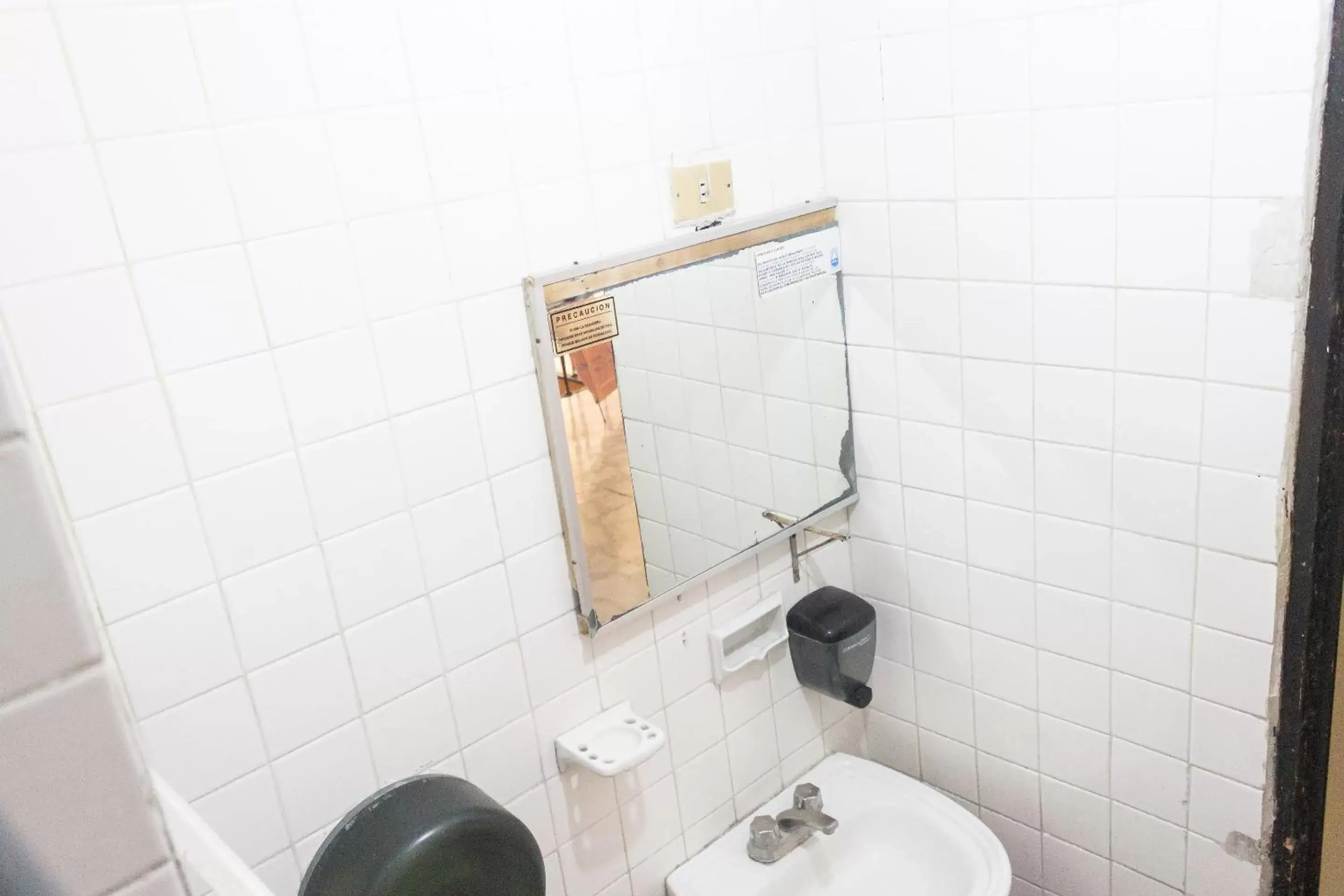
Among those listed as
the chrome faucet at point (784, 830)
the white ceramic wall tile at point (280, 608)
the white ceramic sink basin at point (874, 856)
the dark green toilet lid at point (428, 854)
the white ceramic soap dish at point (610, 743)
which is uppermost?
the white ceramic wall tile at point (280, 608)

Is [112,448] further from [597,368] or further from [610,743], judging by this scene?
[610,743]

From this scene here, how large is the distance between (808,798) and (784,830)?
0.07 meters

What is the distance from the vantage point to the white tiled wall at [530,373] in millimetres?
1023

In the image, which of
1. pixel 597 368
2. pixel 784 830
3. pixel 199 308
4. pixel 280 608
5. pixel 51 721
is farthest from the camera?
pixel 784 830

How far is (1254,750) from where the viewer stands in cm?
140

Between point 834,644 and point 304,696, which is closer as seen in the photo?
point 304,696

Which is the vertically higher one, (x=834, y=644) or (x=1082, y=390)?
(x=1082, y=390)

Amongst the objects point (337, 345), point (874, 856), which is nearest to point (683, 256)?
point (337, 345)

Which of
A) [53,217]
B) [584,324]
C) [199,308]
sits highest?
[53,217]

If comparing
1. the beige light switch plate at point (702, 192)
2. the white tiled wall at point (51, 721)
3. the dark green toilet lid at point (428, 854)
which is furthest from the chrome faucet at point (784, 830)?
the white tiled wall at point (51, 721)

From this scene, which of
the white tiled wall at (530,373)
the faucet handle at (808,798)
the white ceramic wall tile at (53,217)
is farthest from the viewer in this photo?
the faucet handle at (808,798)

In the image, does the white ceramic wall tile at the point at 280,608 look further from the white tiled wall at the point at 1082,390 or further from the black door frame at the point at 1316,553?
the black door frame at the point at 1316,553

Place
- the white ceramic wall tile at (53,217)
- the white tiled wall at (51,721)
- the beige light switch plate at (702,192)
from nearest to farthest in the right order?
1. the white tiled wall at (51,721)
2. the white ceramic wall tile at (53,217)
3. the beige light switch plate at (702,192)

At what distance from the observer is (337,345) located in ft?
3.78
